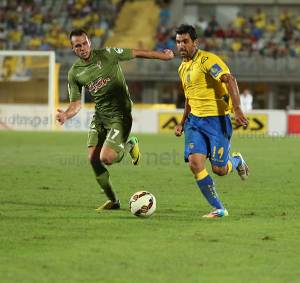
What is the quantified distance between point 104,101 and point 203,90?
1.34 m

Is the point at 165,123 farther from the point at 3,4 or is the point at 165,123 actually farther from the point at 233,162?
the point at 233,162

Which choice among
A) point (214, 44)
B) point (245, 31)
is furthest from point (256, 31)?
point (214, 44)

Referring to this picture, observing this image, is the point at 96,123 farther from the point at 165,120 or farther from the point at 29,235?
the point at 165,120

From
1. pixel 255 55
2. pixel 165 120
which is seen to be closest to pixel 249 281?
pixel 165 120

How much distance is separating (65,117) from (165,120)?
1851 cm

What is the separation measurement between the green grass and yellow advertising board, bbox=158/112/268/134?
13361mm

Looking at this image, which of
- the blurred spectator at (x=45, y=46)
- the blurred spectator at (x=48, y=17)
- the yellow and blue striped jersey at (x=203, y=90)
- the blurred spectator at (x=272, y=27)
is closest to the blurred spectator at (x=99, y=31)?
the blurred spectator at (x=48, y=17)

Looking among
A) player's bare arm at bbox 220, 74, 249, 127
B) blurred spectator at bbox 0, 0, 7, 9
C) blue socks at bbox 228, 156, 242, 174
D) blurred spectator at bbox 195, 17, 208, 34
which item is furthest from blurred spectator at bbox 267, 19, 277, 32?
player's bare arm at bbox 220, 74, 249, 127

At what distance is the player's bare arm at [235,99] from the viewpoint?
5527 millimetres

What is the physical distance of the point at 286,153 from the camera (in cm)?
1520

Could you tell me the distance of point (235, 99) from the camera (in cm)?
561

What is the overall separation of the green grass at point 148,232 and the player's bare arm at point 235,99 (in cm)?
107

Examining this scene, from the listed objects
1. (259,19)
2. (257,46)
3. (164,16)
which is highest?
(164,16)

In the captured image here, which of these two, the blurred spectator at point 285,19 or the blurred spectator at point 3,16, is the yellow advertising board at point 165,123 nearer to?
the blurred spectator at point 285,19
